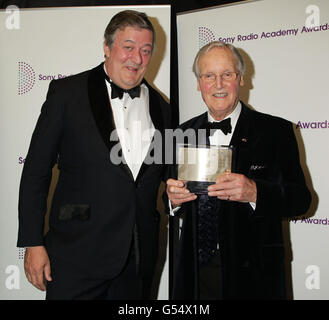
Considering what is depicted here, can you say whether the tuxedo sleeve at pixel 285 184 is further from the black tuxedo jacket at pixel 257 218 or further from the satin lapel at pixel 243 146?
the satin lapel at pixel 243 146

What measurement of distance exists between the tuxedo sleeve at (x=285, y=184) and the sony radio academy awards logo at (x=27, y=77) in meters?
2.12

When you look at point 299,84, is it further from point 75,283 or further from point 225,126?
point 75,283

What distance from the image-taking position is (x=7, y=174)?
3346 mm

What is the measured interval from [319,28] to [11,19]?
2.82 m

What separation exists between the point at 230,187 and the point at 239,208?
29 centimetres

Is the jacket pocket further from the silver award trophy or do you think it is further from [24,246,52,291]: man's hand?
the silver award trophy

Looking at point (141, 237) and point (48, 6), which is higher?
point (48, 6)

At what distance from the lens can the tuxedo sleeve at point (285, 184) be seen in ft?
7.35

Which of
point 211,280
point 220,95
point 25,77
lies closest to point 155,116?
point 220,95

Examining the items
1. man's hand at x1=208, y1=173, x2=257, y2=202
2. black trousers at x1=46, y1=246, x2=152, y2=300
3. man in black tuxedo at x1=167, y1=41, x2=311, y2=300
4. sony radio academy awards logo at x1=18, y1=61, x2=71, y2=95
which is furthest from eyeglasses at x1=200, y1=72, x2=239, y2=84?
sony radio academy awards logo at x1=18, y1=61, x2=71, y2=95

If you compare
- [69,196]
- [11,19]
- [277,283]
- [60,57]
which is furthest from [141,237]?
[11,19]
